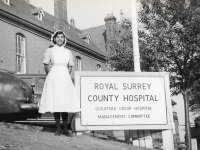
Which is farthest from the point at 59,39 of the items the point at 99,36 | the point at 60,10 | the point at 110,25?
the point at 99,36

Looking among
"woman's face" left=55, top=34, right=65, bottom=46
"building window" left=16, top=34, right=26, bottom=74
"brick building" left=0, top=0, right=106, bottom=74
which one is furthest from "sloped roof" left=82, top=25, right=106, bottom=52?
"woman's face" left=55, top=34, right=65, bottom=46

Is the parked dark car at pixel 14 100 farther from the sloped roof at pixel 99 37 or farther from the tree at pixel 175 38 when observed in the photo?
the sloped roof at pixel 99 37

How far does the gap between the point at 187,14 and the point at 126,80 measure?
12180mm

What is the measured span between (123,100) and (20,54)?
18236mm

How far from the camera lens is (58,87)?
6.51 m

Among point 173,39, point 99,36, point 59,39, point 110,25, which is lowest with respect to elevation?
point 59,39

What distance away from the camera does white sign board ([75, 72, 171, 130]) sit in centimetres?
701

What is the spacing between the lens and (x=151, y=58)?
59.5 ft

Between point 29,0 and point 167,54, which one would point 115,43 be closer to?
point 167,54

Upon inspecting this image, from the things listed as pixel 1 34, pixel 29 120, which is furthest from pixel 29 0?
pixel 29 120

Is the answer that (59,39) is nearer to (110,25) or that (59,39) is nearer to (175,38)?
(175,38)

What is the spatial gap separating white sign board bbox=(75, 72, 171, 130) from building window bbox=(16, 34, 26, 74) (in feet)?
57.3

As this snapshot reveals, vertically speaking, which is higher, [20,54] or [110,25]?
[110,25]

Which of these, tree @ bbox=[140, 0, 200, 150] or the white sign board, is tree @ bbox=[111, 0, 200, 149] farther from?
the white sign board
